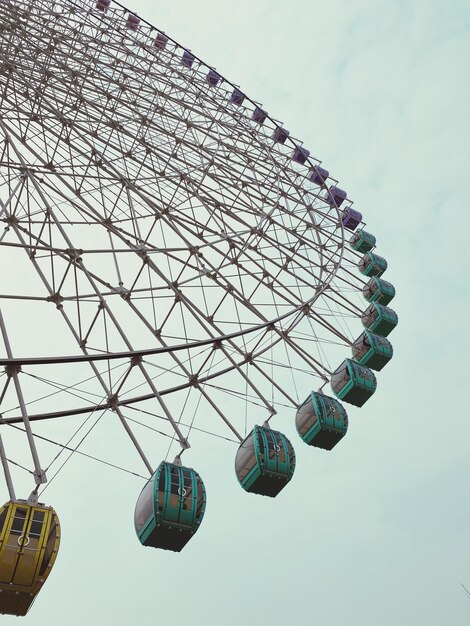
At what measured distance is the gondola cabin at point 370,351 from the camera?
29672 mm

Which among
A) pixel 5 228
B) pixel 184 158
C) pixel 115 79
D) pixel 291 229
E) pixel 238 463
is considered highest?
pixel 115 79

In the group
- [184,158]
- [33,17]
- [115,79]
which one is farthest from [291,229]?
[33,17]

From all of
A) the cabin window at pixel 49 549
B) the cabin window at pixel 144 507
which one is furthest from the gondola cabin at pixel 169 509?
the cabin window at pixel 49 549

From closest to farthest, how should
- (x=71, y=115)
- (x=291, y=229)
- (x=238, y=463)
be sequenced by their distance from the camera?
(x=238, y=463), (x=71, y=115), (x=291, y=229)

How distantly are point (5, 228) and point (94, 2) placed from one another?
69.1 ft

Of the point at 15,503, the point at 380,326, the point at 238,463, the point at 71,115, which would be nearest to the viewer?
the point at 15,503

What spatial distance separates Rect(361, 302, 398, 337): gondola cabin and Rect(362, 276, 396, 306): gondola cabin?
152 centimetres

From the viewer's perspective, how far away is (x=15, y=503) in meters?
12.7

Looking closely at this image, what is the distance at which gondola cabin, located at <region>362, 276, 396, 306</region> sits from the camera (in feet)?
113

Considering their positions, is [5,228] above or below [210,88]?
below

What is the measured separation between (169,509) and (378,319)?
1871cm

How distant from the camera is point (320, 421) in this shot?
23984 millimetres

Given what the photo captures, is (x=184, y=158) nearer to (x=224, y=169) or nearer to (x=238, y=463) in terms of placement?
(x=224, y=169)

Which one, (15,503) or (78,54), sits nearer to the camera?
(15,503)
